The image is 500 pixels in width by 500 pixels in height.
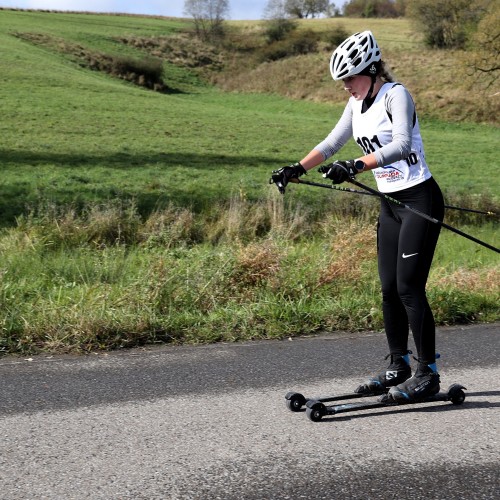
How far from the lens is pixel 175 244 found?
34.1 feet

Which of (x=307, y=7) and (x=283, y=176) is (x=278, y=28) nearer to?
(x=307, y=7)

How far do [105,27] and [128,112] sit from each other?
43643mm

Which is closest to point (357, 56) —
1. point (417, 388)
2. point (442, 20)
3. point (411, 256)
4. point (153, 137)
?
point (411, 256)

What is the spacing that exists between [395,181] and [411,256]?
0.50 meters

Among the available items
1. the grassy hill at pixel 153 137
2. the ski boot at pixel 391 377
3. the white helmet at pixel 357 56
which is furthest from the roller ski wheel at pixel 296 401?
the grassy hill at pixel 153 137

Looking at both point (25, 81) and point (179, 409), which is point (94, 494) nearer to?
point (179, 409)

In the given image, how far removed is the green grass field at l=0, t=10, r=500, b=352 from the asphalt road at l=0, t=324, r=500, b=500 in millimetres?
553

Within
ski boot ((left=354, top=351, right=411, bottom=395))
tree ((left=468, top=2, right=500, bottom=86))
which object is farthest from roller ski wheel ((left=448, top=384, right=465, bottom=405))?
tree ((left=468, top=2, right=500, bottom=86))

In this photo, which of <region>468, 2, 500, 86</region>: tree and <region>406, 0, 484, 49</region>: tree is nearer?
<region>468, 2, 500, 86</region>: tree

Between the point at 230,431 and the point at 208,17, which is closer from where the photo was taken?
the point at 230,431

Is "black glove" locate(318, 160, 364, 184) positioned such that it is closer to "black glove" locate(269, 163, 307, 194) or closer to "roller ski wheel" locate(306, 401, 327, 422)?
"black glove" locate(269, 163, 307, 194)

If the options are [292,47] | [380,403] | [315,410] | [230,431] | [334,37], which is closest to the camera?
[230,431]

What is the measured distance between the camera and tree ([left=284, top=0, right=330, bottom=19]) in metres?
98.4

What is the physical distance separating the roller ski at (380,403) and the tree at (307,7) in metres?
95.9
